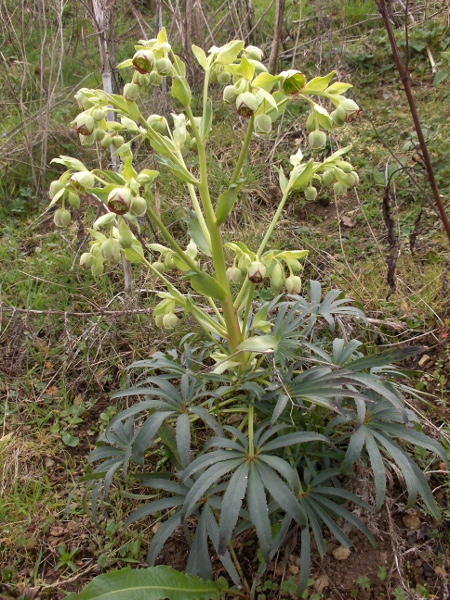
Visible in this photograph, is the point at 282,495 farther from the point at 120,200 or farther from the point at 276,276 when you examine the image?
the point at 120,200

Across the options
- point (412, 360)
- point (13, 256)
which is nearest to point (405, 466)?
point (412, 360)

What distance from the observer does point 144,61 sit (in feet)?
4.52

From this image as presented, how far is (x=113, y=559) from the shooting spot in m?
1.74

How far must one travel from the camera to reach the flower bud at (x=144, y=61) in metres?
1.37

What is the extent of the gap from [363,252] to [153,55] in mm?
1653

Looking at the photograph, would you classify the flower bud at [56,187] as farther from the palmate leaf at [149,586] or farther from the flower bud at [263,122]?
the palmate leaf at [149,586]

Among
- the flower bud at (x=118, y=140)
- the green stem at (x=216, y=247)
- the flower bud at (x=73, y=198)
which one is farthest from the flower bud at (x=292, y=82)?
the flower bud at (x=73, y=198)

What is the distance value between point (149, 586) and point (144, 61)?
1.41 meters

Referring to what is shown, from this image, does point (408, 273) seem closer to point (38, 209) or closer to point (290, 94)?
point (290, 94)

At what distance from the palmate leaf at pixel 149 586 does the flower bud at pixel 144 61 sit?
4.44ft

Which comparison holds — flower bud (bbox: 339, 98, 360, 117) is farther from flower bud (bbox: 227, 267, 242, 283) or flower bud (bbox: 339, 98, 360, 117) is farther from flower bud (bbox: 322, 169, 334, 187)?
flower bud (bbox: 227, 267, 242, 283)

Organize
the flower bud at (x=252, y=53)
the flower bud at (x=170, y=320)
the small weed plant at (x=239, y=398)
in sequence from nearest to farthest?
the small weed plant at (x=239, y=398), the flower bud at (x=252, y=53), the flower bud at (x=170, y=320)

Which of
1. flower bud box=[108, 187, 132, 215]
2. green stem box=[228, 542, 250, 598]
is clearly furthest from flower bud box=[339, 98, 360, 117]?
green stem box=[228, 542, 250, 598]

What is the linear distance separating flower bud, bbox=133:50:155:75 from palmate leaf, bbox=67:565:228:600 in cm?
135
